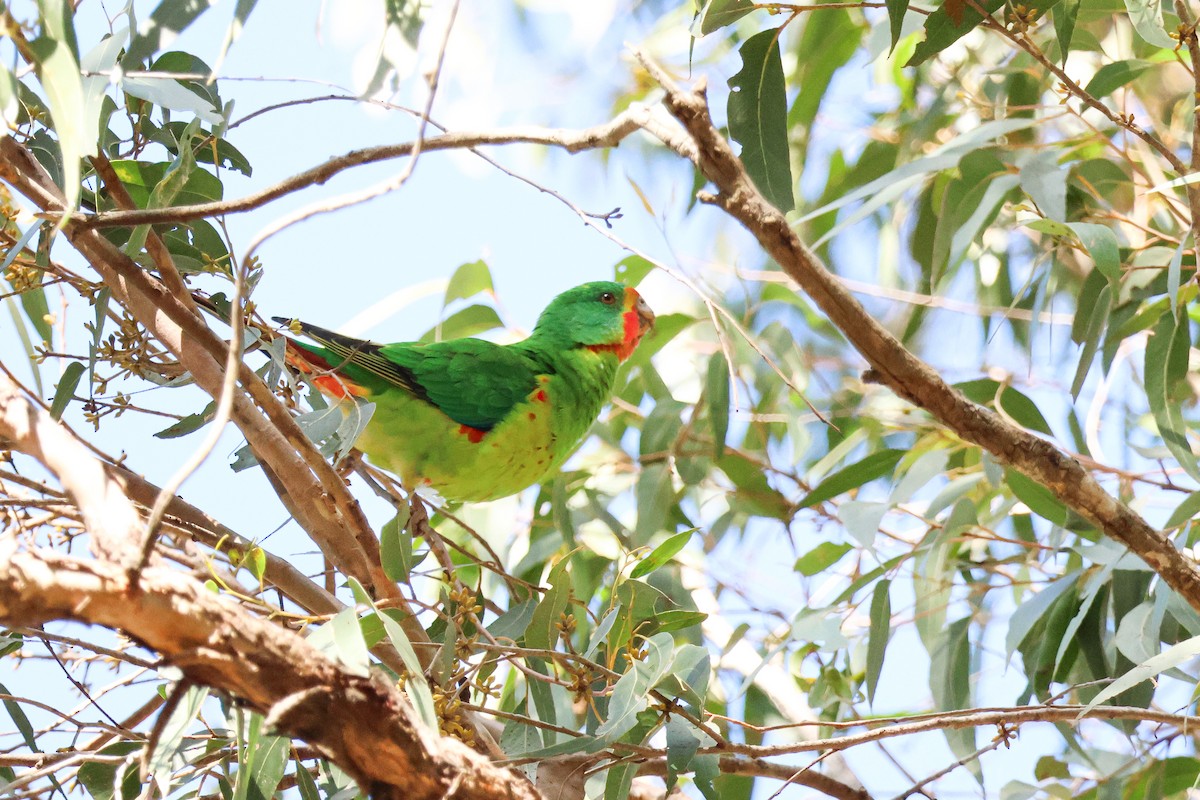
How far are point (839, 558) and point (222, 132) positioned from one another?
1743 millimetres

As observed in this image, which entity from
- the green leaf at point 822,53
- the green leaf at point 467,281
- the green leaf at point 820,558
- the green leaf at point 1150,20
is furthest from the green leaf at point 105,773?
the green leaf at point 822,53

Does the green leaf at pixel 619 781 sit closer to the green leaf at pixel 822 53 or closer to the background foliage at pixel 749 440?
the background foliage at pixel 749 440

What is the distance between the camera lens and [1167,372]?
6.74 feet

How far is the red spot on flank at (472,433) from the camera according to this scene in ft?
9.95

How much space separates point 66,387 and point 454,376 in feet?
4.76

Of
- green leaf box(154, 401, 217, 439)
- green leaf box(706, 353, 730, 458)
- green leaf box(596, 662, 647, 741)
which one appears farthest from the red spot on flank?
green leaf box(596, 662, 647, 741)

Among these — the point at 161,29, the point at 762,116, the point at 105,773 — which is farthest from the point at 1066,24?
the point at 105,773

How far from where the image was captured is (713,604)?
326 centimetres

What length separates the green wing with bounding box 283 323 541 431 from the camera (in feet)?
9.66

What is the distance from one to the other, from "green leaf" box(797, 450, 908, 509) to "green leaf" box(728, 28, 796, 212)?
873 mm

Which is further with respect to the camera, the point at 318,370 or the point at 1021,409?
the point at 318,370

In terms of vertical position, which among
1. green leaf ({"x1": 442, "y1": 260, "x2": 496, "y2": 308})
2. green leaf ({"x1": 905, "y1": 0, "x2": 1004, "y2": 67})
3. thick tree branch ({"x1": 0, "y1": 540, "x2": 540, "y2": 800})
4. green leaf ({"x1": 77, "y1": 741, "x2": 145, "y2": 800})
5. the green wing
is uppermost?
green leaf ({"x1": 442, "y1": 260, "x2": 496, "y2": 308})

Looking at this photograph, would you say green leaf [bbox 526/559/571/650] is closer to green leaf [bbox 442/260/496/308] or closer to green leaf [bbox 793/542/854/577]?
green leaf [bbox 793/542/854/577]

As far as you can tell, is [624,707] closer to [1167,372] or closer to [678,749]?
[678,749]
